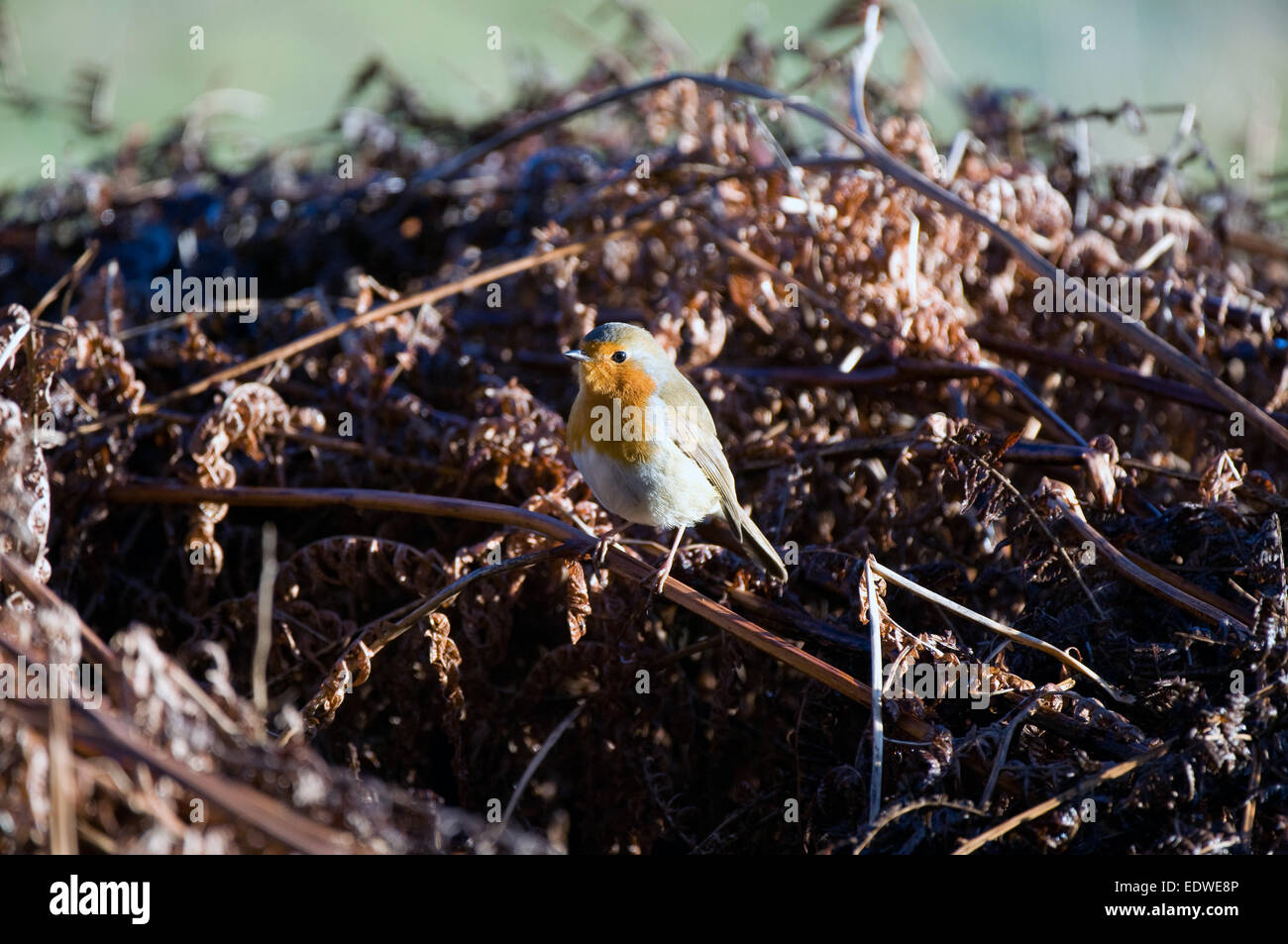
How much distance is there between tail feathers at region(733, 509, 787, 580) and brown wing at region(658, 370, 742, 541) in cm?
6

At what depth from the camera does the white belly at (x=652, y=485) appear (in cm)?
319

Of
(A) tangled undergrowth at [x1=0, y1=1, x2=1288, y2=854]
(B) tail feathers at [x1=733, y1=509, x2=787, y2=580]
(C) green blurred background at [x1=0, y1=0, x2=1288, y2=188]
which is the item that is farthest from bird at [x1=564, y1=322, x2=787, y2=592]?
(C) green blurred background at [x1=0, y1=0, x2=1288, y2=188]

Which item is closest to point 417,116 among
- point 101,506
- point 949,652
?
point 101,506

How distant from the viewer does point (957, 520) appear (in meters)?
3.47

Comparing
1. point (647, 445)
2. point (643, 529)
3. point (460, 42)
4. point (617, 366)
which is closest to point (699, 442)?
point (647, 445)

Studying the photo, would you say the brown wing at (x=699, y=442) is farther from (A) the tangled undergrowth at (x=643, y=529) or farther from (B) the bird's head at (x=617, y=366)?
(A) the tangled undergrowth at (x=643, y=529)

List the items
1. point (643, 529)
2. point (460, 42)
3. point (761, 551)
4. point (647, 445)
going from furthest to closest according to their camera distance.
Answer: point (460, 42) < point (643, 529) < point (647, 445) < point (761, 551)

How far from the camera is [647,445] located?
325 centimetres

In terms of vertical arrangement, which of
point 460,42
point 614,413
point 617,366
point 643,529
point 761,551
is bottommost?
point 761,551

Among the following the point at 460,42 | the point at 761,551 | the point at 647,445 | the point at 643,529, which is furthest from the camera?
the point at 460,42

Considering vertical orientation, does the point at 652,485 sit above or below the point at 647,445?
below

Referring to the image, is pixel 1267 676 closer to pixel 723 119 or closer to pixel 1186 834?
pixel 1186 834

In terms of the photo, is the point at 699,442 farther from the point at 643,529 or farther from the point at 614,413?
the point at 643,529

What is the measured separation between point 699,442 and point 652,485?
0.92ft
